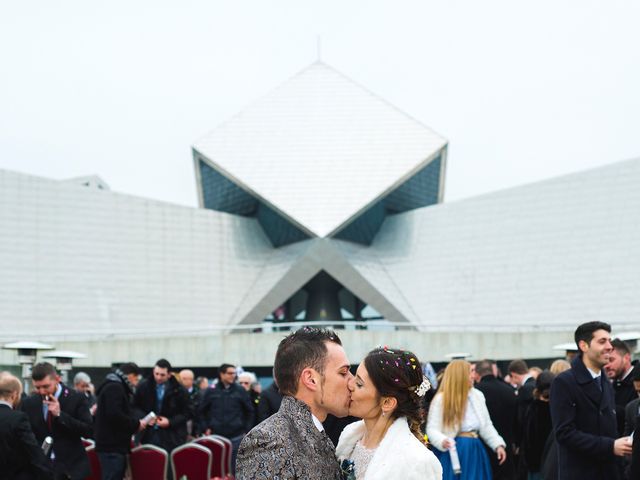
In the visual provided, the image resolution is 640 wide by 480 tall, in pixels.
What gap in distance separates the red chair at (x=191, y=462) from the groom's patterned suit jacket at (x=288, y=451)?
14.3 ft

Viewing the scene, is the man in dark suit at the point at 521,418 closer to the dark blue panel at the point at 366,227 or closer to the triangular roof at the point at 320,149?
the triangular roof at the point at 320,149

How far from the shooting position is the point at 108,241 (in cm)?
2916

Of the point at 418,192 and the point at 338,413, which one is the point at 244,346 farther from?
the point at 338,413

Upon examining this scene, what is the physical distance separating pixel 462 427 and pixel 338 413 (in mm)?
3143

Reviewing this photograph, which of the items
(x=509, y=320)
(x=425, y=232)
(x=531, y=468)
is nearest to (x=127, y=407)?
(x=531, y=468)

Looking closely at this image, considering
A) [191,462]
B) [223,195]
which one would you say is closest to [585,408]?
[191,462]

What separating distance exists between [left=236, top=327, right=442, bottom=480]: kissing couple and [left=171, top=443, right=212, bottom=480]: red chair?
4125 millimetres

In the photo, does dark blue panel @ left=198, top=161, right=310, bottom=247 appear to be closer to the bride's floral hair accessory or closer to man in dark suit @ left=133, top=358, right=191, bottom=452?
man in dark suit @ left=133, top=358, right=191, bottom=452

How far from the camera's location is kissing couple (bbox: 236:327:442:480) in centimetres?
252

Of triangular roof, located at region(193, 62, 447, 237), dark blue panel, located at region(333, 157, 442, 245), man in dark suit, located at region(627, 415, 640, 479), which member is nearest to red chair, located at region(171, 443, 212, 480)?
man in dark suit, located at region(627, 415, 640, 479)

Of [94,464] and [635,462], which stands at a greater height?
[635,462]

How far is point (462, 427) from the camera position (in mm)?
5715

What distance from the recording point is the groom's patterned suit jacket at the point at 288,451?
98.2 inches

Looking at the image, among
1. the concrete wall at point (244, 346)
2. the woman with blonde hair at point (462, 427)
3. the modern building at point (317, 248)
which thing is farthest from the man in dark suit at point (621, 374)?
the concrete wall at point (244, 346)
